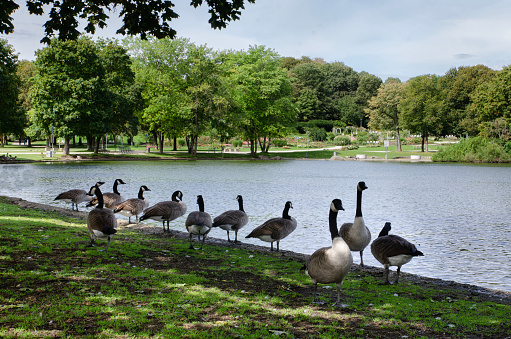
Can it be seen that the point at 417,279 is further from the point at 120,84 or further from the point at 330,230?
the point at 120,84

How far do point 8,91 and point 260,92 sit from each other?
45414 millimetres

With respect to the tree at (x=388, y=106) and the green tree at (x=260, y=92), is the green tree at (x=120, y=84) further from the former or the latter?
the tree at (x=388, y=106)

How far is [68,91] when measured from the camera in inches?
2436

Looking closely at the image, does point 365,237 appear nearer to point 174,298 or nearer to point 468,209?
point 174,298

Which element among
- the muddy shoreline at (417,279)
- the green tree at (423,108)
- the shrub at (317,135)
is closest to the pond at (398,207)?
the muddy shoreline at (417,279)

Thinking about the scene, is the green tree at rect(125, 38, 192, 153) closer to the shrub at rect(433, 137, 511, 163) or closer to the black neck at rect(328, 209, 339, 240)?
the shrub at rect(433, 137, 511, 163)

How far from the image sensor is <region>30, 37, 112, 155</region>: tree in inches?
2397

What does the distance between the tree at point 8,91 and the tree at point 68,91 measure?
3550mm

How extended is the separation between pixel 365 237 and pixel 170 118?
67.5 m

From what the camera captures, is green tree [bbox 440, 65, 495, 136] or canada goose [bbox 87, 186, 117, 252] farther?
green tree [bbox 440, 65, 495, 136]

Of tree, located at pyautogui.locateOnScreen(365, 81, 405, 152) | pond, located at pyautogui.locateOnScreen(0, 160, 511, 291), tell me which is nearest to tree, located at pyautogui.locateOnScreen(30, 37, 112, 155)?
pond, located at pyautogui.locateOnScreen(0, 160, 511, 291)

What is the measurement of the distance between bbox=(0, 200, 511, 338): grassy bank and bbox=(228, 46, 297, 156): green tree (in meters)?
71.5

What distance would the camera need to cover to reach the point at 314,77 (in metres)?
145

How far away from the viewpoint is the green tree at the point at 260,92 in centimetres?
8344
